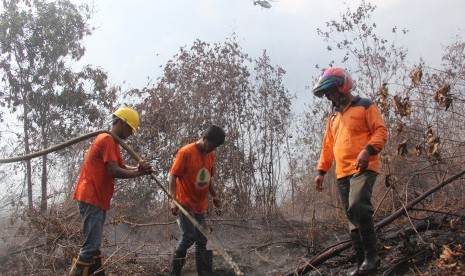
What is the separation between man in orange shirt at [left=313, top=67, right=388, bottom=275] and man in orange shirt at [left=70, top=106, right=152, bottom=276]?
166 centimetres

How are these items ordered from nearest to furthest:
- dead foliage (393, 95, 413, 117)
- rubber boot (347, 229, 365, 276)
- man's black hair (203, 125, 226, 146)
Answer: rubber boot (347, 229, 365, 276) → dead foliage (393, 95, 413, 117) → man's black hair (203, 125, 226, 146)

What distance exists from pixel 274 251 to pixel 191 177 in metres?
1.94

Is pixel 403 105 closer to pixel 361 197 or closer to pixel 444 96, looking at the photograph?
pixel 444 96

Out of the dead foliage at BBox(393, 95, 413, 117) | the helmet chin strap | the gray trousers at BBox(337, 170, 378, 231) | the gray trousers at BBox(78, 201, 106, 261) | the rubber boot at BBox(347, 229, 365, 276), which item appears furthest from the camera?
the dead foliage at BBox(393, 95, 413, 117)

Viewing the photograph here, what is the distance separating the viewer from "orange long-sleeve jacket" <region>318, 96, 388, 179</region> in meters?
3.47

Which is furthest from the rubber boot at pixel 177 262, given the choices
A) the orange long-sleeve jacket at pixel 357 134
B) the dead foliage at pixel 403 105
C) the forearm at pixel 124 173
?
the dead foliage at pixel 403 105

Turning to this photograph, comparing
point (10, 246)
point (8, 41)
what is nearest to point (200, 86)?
point (10, 246)

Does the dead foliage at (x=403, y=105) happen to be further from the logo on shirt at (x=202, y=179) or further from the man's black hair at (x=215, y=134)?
the logo on shirt at (x=202, y=179)

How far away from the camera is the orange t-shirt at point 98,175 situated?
3.94 metres

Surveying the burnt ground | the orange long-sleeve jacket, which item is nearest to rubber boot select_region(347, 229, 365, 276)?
the burnt ground

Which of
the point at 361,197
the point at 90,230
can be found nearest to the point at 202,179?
the point at 90,230

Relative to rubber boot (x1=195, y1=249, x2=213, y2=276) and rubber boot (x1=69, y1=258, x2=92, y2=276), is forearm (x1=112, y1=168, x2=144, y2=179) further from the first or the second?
→ rubber boot (x1=195, y1=249, x2=213, y2=276)

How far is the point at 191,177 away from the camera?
469cm

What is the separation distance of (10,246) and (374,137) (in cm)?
609
